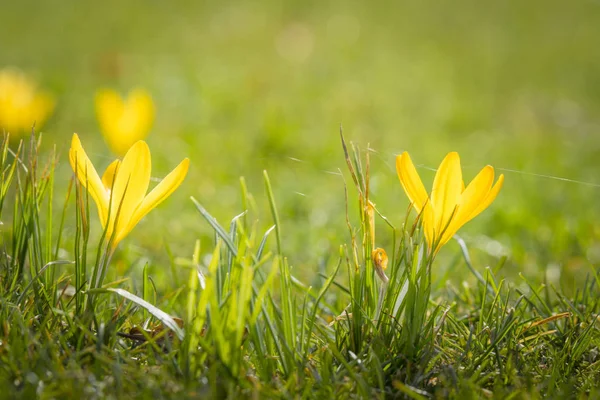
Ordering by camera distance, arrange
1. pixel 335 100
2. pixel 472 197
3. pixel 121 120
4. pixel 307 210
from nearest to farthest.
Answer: pixel 472 197, pixel 121 120, pixel 307 210, pixel 335 100

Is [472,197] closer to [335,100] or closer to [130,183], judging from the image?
[130,183]

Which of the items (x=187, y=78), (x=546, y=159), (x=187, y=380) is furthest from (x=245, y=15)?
(x=187, y=380)

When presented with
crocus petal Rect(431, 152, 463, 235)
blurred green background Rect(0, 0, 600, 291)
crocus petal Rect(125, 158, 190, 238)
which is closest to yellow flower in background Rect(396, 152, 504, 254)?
crocus petal Rect(431, 152, 463, 235)

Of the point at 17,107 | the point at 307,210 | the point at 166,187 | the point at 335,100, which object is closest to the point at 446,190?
the point at 166,187

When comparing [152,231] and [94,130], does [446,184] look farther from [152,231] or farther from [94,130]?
[94,130]

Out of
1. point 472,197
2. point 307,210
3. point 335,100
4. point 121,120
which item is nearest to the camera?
point 472,197

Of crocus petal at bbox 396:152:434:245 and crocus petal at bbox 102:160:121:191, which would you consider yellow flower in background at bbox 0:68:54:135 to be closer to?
crocus petal at bbox 102:160:121:191

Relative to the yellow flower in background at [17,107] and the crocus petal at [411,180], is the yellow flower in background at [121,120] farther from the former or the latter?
the crocus petal at [411,180]
